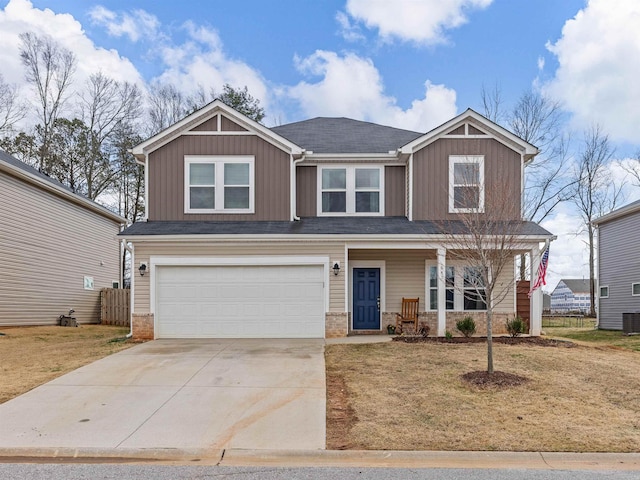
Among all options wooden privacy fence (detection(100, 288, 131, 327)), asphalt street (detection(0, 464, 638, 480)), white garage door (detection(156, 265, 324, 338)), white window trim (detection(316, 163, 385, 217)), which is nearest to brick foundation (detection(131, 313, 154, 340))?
white garage door (detection(156, 265, 324, 338))

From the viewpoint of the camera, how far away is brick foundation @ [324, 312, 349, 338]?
1377cm

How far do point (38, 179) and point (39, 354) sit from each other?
330 inches

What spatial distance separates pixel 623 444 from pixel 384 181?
1071 cm

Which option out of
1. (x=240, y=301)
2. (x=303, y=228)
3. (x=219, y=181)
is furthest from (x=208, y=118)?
(x=240, y=301)

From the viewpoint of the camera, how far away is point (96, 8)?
1820 cm

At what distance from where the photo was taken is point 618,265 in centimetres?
1961

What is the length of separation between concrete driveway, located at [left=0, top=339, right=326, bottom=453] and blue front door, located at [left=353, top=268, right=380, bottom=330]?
449 centimetres

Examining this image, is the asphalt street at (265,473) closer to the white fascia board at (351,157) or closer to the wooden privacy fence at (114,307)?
the white fascia board at (351,157)

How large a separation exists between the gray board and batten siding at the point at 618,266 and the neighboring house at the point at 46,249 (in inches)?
812

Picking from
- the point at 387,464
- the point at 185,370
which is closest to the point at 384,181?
the point at 185,370

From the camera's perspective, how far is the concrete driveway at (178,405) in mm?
6242

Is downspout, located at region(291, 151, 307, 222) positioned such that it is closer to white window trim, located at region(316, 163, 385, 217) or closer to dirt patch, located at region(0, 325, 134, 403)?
white window trim, located at region(316, 163, 385, 217)

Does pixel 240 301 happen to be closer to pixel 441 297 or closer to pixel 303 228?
pixel 303 228

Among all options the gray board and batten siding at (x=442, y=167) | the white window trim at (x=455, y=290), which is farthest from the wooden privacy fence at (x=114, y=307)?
the gray board and batten siding at (x=442, y=167)
